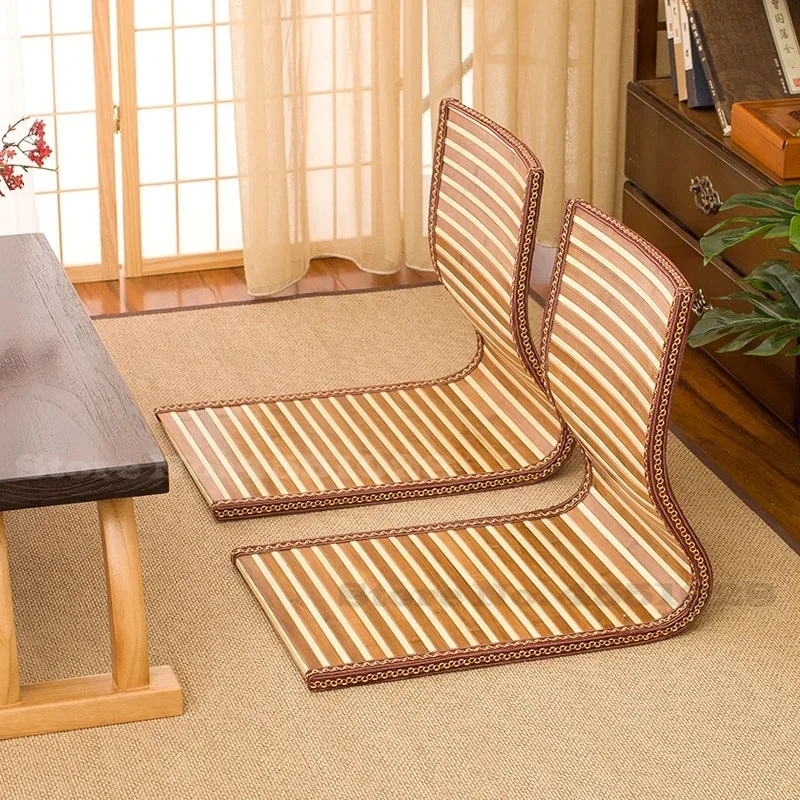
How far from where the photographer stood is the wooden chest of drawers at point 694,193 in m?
3.41

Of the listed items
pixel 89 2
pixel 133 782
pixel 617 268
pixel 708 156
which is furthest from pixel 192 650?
pixel 89 2

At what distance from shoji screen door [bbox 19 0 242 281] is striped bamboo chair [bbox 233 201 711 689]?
1.68 meters

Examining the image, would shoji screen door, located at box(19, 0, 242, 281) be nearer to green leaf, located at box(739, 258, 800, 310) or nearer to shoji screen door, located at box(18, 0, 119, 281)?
shoji screen door, located at box(18, 0, 119, 281)

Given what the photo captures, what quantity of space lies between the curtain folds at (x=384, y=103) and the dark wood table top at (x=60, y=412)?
1199 mm

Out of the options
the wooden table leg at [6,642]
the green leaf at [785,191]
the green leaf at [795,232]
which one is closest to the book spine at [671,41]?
the green leaf at [785,191]

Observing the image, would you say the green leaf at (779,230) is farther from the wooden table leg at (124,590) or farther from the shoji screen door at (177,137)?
the shoji screen door at (177,137)

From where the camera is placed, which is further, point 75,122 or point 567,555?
point 75,122

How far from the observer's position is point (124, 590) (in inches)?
92.7

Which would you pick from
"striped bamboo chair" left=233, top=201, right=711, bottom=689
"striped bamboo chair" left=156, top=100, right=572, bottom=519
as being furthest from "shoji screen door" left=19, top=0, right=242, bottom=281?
"striped bamboo chair" left=233, top=201, right=711, bottom=689

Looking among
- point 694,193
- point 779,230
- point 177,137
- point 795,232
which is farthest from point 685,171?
point 177,137

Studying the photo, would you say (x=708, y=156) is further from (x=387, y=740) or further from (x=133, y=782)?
(x=133, y=782)

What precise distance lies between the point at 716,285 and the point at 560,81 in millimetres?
933

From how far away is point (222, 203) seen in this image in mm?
4363

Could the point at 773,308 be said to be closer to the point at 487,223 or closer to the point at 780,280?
the point at 780,280
